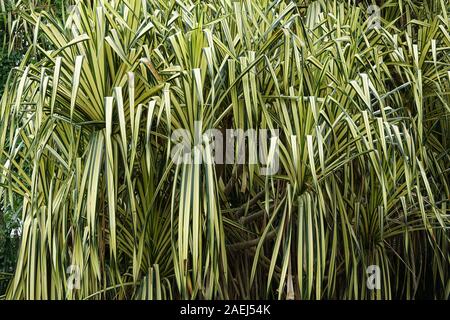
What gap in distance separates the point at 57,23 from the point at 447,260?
175 centimetres

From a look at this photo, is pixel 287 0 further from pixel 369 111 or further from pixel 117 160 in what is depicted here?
pixel 117 160

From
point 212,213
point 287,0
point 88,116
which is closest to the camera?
point 212,213

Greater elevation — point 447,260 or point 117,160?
point 117,160

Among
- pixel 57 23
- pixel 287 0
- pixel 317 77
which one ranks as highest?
pixel 287 0

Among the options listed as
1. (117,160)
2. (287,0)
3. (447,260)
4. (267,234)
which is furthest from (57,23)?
(447,260)

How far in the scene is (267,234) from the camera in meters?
2.37

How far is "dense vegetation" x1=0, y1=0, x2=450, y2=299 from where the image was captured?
2121mm

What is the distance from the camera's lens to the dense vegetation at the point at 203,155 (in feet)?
6.96

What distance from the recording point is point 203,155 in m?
2.11

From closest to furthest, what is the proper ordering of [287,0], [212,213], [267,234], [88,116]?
[212,213] → [88,116] → [267,234] → [287,0]

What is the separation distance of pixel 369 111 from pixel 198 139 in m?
0.58

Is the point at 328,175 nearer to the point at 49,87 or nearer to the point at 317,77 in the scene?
the point at 317,77

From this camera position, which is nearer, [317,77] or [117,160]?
[117,160]
